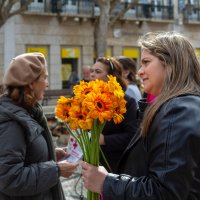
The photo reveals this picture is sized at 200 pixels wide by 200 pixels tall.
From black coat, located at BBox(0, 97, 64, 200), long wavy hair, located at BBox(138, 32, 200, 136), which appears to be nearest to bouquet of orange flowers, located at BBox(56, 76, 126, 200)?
long wavy hair, located at BBox(138, 32, 200, 136)

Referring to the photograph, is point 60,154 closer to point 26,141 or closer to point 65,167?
point 65,167

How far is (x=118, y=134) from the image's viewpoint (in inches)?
143

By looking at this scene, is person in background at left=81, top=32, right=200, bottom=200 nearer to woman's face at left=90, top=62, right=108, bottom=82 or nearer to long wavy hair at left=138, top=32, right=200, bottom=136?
long wavy hair at left=138, top=32, right=200, bottom=136

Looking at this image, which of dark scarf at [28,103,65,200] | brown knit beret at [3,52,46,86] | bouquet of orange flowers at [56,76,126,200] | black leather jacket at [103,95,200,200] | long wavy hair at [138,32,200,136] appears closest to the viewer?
black leather jacket at [103,95,200,200]

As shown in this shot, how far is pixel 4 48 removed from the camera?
21.8m

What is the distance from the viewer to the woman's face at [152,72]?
1.88 meters

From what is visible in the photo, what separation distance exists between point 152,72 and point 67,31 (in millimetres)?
22738

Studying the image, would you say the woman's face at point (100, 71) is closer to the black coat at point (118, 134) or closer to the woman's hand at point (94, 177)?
the black coat at point (118, 134)

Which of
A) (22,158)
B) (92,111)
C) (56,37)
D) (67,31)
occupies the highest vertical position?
(67,31)

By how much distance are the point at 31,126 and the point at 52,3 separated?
22211 mm

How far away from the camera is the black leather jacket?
162 centimetres

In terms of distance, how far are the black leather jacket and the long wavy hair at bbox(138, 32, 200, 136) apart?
0.04 m

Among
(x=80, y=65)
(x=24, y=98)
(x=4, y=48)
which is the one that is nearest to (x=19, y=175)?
(x=24, y=98)

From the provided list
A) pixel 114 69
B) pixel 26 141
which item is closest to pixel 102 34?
pixel 114 69
